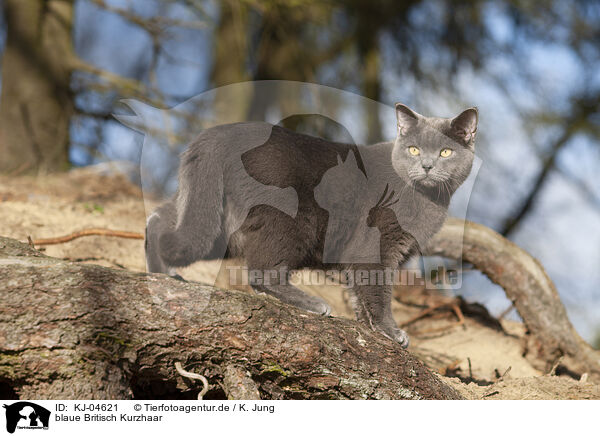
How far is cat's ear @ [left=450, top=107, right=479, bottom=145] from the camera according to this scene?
1.84 m

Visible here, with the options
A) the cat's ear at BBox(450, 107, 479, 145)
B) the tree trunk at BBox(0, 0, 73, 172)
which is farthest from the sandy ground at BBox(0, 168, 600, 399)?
the cat's ear at BBox(450, 107, 479, 145)

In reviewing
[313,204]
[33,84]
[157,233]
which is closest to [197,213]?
[157,233]

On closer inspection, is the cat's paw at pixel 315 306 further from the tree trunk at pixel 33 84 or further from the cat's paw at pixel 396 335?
the tree trunk at pixel 33 84

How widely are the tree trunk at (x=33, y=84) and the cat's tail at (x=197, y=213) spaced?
90.9 inches

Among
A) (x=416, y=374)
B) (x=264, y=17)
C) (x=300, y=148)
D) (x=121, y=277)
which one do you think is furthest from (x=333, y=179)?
(x=264, y=17)

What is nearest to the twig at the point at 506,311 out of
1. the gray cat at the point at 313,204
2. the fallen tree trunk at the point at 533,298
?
the fallen tree trunk at the point at 533,298

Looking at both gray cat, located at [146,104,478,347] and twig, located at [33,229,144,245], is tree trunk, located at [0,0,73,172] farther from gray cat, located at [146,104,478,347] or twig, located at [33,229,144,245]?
gray cat, located at [146,104,478,347]

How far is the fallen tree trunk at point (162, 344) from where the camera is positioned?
124 cm

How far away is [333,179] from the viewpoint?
193cm

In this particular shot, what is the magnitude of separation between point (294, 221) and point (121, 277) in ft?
2.25

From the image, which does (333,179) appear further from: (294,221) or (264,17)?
(264,17)
